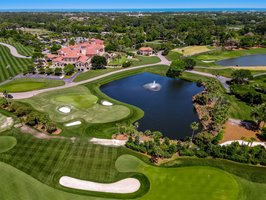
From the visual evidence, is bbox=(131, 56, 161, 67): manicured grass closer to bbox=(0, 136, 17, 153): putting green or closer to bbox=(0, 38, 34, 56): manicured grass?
bbox=(0, 38, 34, 56): manicured grass

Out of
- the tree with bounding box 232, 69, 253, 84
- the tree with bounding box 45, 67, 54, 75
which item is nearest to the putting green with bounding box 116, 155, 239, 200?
the tree with bounding box 232, 69, 253, 84

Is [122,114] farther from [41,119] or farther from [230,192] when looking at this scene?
[230,192]

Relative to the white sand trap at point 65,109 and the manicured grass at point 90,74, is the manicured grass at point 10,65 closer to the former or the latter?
the manicured grass at point 90,74

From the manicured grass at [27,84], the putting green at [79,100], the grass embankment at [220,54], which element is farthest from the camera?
the grass embankment at [220,54]

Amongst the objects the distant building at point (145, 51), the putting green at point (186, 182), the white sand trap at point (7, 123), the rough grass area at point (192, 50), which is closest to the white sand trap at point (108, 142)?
the putting green at point (186, 182)

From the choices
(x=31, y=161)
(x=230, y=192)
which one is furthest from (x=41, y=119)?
(x=230, y=192)

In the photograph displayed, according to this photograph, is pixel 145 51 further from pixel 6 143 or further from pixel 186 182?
pixel 186 182

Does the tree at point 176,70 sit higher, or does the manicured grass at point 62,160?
the tree at point 176,70

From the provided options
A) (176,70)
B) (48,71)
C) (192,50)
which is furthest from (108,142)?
(192,50)
